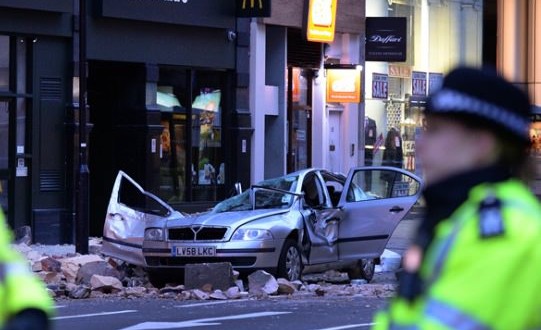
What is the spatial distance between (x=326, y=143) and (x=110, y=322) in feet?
56.7

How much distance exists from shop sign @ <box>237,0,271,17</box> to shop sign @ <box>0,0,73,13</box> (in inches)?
173

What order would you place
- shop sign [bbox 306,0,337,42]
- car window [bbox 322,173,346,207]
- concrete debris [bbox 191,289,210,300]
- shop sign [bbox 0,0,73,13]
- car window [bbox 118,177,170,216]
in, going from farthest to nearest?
1. shop sign [bbox 306,0,337,42]
2. shop sign [bbox 0,0,73,13]
3. car window [bbox 322,173,346,207]
4. car window [bbox 118,177,170,216]
5. concrete debris [bbox 191,289,210,300]

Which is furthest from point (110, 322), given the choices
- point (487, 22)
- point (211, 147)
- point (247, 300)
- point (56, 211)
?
point (487, 22)

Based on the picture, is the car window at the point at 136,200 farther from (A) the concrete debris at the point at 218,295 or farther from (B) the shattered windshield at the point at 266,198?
(A) the concrete debris at the point at 218,295

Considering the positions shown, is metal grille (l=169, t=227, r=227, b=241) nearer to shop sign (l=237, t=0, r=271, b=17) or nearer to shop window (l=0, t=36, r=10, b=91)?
shop window (l=0, t=36, r=10, b=91)

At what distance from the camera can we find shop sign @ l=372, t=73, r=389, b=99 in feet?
101

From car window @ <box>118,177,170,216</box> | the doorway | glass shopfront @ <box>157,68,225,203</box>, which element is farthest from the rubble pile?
the doorway

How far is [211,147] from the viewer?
83.1 ft

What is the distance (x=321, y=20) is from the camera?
27.2 m

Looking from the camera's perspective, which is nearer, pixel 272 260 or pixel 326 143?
pixel 272 260

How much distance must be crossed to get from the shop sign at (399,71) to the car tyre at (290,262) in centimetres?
1654

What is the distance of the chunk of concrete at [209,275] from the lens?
15.0m

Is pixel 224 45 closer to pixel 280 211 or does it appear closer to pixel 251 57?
pixel 251 57

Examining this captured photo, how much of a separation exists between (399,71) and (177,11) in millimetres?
10292
